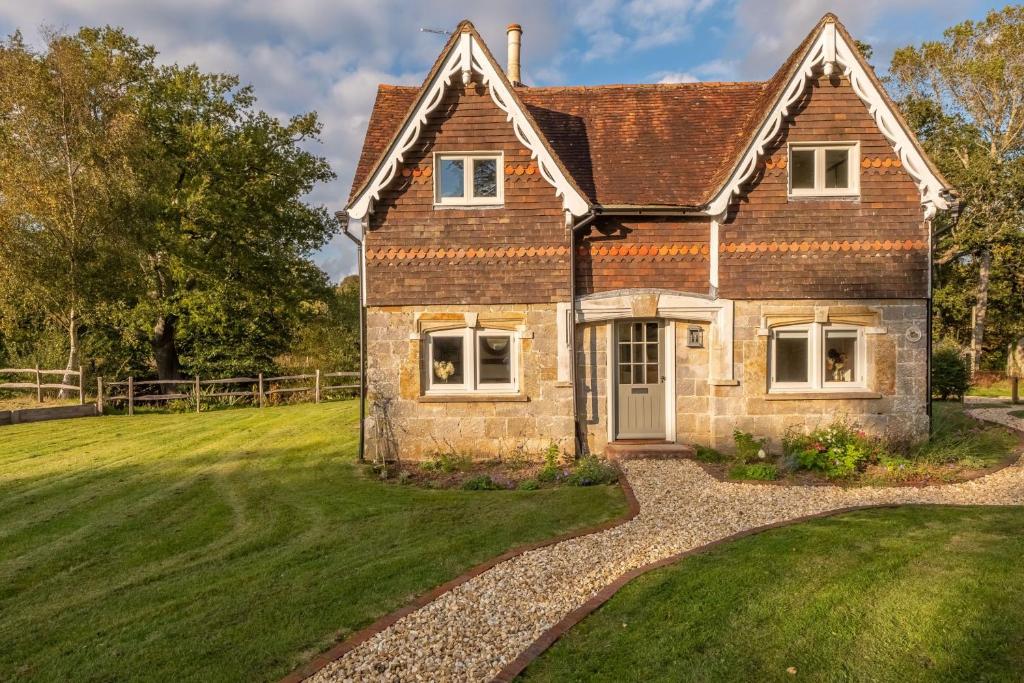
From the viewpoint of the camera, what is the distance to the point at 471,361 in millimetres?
11812

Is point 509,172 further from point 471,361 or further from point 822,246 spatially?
point 822,246

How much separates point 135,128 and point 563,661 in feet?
79.2

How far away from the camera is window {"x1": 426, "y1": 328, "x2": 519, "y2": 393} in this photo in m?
11.8

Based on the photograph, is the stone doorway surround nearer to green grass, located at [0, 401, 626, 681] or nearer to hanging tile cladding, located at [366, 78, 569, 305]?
hanging tile cladding, located at [366, 78, 569, 305]

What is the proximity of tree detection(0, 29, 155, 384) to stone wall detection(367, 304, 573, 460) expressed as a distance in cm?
1369

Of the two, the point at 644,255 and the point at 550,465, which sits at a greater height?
the point at 644,255

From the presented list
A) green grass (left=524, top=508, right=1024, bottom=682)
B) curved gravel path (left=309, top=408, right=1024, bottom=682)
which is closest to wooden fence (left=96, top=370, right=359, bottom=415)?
curved gravel path (left=309, top=408, right=1024, bottom=682)

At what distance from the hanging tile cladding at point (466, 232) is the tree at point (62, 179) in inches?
534

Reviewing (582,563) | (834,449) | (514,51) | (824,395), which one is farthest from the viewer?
A: (514,51)

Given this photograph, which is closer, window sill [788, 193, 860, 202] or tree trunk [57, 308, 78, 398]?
window sill [788, 193, 860, 202]

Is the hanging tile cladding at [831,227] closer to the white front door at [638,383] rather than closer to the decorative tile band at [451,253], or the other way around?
the white front door at [638,383]

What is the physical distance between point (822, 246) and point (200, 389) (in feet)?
69.4

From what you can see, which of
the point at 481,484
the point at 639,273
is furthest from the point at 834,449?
the point at 481,484

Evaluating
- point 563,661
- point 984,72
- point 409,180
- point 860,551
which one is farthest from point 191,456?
point 984,72
